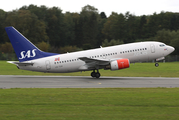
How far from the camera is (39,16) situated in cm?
11244

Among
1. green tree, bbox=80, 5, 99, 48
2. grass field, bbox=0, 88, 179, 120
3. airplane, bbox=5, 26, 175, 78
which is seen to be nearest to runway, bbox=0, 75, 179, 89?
airplane, bbox=5, 26, 175, 78

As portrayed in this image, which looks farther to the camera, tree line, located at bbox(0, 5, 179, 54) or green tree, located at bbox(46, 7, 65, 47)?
green tree, located at bbox(46, 7, 65, 47)

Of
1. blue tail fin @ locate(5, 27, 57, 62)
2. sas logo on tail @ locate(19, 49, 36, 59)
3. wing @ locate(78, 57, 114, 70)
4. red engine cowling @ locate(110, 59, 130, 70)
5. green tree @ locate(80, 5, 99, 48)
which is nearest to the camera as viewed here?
red engine cowling @ locate(110, 59, 130, 70)

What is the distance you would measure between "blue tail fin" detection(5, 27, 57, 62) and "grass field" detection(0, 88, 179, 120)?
50.2ft

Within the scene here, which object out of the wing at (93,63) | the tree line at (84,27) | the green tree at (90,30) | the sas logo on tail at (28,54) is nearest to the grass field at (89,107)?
the wing at (93,63)

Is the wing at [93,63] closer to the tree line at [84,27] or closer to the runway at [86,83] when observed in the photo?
the runway at [86,83]

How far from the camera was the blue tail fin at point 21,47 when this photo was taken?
3161 cm

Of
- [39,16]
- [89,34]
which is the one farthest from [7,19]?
[89,34]

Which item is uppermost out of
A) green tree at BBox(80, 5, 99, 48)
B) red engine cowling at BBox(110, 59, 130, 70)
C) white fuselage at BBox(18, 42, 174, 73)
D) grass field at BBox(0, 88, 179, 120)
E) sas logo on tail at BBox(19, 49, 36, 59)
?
green tree at BBox(80, 5, 99, 48)

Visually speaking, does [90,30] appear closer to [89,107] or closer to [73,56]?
[73,56]

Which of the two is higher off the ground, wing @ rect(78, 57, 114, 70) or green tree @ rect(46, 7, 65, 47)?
green tree @ rect(46, 7, 65, 47)

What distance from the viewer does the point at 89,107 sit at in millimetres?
13727

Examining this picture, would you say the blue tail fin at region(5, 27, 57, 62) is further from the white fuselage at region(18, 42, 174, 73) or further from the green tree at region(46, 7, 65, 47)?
the green tree at region(46, 7, 65, 47)

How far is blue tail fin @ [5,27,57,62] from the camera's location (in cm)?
3161
